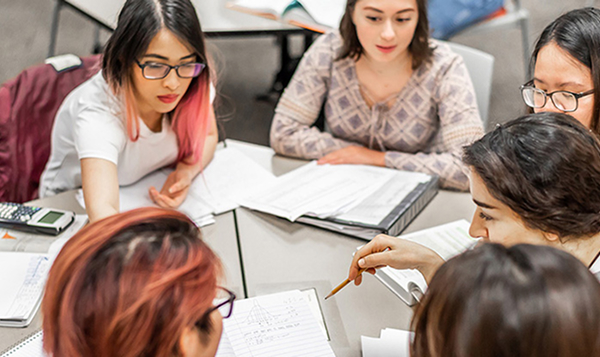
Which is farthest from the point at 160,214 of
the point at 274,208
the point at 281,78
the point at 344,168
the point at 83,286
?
the point at 281,78

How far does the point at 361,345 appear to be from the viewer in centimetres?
111

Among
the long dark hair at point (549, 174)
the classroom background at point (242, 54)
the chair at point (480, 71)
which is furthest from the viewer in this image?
the classroom background at point (242, 54)

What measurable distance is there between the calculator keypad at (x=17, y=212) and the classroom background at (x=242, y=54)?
178 centimetres

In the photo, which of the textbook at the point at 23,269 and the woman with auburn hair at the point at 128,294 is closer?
the woman with auburn hair at the point at 128,294

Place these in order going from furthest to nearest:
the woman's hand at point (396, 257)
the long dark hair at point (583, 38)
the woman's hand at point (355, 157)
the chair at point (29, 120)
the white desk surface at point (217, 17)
Result: the white desk surface at point (217, 17) → the woman's hand at point (355, 157) → the chair at point (29, 120) → the long dark hair at point (583, 38) → the woman's hand at point (396, 257)

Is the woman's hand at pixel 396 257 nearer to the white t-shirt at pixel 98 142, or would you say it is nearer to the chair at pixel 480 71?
the white t-shirt at pixel 98 142

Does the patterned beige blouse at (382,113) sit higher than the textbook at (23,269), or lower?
higher

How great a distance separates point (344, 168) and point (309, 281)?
1.57 feet

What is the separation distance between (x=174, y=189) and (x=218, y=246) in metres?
0.23

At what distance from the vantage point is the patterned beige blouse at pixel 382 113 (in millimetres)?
1730

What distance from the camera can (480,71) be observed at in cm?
194

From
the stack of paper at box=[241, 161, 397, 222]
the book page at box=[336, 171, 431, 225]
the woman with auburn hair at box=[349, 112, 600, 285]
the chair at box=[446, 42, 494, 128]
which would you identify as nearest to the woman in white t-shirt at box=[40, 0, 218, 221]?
the stack of paper at box=[241, 161, 397, 222]

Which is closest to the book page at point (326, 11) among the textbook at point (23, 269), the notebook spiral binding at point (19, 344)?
the textbook at point (23, 269)

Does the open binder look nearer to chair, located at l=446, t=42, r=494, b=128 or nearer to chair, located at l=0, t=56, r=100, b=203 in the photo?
chair, located at l=446, t=42, r=494, b=128
